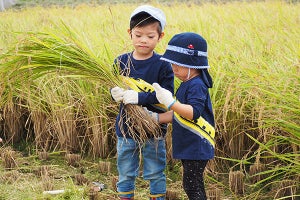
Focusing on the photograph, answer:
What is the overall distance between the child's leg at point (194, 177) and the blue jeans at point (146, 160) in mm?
226

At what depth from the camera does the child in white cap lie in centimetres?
212

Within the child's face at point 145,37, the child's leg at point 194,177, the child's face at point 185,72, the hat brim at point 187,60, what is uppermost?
the child's face at point 145,37

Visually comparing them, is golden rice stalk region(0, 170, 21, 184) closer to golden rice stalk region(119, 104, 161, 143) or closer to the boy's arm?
golden rice stalk region(119, 104, 161, 143)

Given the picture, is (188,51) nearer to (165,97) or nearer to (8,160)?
(165,97)

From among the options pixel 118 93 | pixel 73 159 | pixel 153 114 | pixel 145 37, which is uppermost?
pixel 145 37

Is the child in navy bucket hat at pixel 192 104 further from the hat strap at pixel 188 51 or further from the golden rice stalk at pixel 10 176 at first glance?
the golden rice stalk at pixel 10 176

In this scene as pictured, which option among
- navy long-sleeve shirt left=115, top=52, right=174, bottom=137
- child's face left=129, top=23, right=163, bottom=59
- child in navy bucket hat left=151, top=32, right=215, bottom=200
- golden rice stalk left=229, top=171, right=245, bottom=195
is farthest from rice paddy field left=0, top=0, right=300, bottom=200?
child in navy bucket hat left=151, top=32, right=215, bottom=200

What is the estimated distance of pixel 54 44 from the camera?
2.29 metres

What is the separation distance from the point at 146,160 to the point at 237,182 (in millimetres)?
561

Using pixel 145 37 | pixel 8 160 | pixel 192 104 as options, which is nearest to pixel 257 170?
pixel 192 104

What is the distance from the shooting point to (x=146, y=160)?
2.26 m

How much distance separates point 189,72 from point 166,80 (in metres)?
0.21

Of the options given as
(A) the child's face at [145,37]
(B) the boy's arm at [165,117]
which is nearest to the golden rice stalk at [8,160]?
(B) the boy's arm at [165,117]

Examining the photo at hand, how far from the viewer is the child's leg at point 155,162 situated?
7.34 ft
